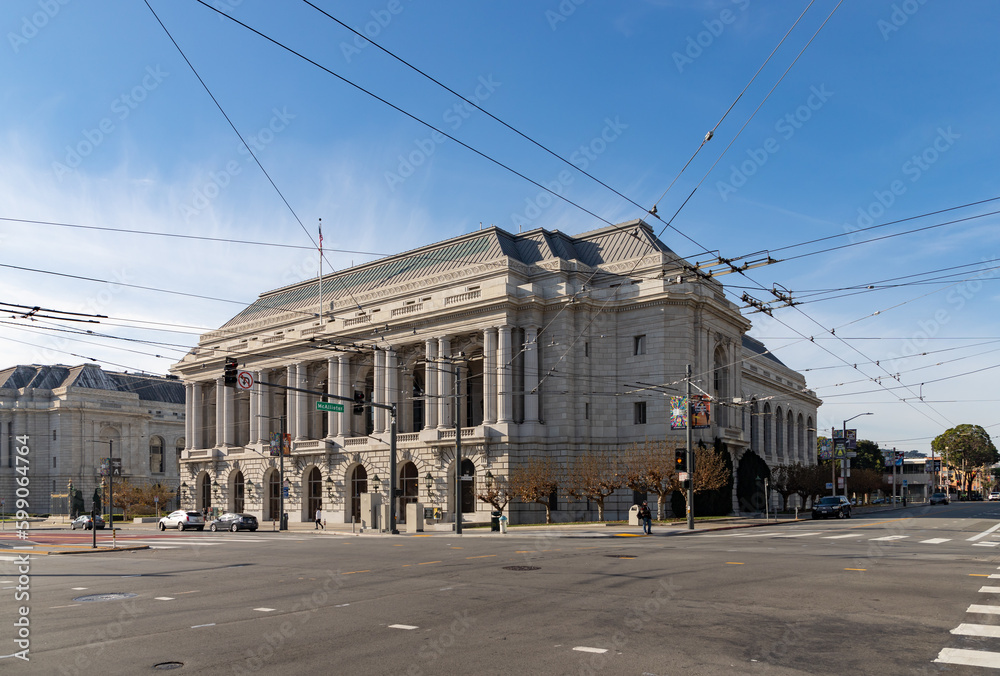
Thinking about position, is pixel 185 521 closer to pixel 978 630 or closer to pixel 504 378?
pixel 504 378

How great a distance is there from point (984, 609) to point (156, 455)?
439 feet

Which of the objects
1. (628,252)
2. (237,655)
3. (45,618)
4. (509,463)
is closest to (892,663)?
(237,655)

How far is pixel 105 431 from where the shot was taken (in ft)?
396

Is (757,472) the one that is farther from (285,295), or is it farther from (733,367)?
(285,295)

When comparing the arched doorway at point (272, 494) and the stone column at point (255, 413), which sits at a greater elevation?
the stone column at point (255, 413)

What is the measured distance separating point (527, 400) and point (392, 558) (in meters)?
35.3

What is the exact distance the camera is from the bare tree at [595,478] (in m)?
54.0

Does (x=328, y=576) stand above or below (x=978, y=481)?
above

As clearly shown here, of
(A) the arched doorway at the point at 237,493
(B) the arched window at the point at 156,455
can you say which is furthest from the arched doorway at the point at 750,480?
(B) the arched window at the point at 156,455

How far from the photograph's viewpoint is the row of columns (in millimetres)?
60000

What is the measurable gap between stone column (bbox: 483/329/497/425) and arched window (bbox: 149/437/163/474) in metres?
88.5

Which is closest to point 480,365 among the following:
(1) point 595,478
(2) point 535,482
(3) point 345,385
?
(3) point 345,385

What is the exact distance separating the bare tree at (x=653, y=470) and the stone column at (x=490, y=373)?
11.3m

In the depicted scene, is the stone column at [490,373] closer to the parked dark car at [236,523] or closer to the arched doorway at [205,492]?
the parked dark car at [236,523]
